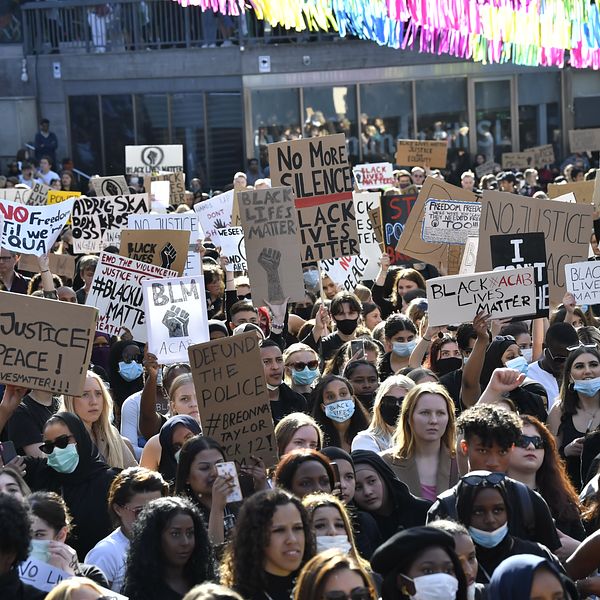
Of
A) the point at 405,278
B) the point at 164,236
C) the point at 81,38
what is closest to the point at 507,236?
the point at 405,278

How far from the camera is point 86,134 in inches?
1227

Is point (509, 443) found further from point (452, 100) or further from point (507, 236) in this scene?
point (452, 100)

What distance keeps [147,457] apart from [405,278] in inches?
193

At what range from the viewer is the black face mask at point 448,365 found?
9086 millimetres

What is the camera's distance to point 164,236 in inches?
450

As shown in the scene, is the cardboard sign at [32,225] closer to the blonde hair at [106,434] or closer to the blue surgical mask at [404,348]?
the blue surgical mask at [404,348]

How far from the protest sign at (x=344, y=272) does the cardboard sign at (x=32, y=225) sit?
254 centimetres

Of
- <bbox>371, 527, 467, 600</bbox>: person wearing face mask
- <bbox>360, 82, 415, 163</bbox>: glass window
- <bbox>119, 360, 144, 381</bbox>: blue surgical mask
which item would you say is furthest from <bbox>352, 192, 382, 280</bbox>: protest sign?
<bbox>360, 82, 415, 163</bbox>: glass window

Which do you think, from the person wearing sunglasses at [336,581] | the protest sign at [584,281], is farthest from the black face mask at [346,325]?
the person wearing sunglasses at [336,581]

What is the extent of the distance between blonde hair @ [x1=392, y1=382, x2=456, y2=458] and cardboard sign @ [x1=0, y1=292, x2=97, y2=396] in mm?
1620

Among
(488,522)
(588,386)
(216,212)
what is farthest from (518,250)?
(216,212)

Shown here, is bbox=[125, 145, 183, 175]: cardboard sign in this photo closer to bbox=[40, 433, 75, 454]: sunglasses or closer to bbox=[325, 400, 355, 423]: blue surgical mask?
bbox=[325, 400, 355, 423]: blue surgical mask

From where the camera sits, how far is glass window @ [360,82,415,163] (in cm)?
3158

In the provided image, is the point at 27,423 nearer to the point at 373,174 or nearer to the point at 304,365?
the point at 304,365
